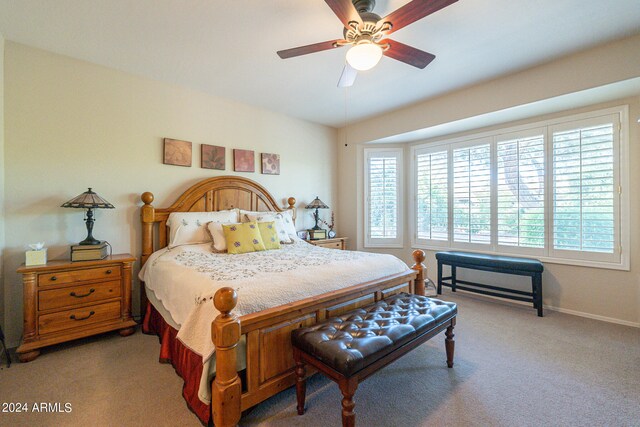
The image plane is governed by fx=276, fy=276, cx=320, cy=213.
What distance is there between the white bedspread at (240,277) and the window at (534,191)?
203 centimetres

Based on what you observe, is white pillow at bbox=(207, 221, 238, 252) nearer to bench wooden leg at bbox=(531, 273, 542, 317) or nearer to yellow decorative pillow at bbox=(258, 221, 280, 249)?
yellow decorative pillow at bbox=(258, 221, 280, 249)

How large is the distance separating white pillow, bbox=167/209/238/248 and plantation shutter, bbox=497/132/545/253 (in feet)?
11.9

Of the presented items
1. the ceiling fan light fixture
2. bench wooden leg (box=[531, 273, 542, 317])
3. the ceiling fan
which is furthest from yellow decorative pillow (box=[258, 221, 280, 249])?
bench wooden leg (box=[531, 273, 542, 317])

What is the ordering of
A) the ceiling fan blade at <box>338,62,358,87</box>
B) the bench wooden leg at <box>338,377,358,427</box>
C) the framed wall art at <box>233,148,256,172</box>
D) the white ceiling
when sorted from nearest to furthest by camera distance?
Result: the bench wooden leg at <box>338,377,358,427</box>
the white ceiling
the ceiling fan blade at <box>338,62,358,87</box>
the framed wall art at <box>233,148,256,172</box>

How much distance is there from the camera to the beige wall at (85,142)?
2443 millimetres

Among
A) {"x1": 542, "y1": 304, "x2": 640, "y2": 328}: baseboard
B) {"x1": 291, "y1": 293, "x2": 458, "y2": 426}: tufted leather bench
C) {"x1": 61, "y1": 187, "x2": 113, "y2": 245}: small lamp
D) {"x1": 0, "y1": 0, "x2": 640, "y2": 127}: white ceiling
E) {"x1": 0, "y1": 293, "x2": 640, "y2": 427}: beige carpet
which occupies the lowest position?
{"x1": 0, "y1": 293, "x2": 640, "y2": 427}: beige carpet

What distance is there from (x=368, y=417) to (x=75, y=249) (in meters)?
2.71

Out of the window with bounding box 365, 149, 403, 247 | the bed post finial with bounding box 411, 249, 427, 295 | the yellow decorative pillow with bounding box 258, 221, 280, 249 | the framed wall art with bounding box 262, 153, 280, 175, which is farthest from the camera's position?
the window with bounding box 365, 149, 403, 247

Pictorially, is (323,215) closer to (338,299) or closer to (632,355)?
(338,299)

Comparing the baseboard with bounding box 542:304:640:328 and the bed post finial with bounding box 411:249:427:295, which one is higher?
the bed post finial with bounding box 411:249:427:295

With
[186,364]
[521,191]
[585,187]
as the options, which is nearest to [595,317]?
[585,187]

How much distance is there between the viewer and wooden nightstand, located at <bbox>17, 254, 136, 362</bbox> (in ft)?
7.11

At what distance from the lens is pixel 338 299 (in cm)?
196

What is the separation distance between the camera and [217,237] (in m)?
2.86
